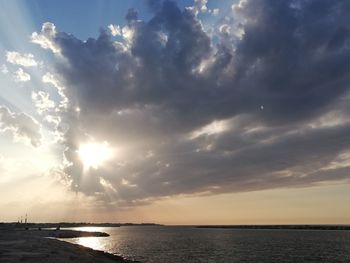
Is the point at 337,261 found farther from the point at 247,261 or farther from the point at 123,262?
the point at 123,262

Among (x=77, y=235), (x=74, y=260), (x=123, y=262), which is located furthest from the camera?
(x=77, y=235)

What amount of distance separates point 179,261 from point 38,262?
40.2 m

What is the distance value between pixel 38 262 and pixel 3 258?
11.2ft

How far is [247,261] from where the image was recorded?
76.4 m

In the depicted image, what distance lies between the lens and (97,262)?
157 ft

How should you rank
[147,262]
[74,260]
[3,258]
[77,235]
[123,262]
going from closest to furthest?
[3,258] → [74,260] → [123,262] → [147,262] → [77,235]

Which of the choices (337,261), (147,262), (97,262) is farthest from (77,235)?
(97,262)

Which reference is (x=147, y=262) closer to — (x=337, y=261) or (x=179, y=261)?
(x=179, y=261)

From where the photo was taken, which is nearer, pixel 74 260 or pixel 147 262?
pixel 74 260

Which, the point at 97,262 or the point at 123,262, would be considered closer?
the point at 97,262

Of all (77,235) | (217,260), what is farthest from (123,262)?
(77,235)

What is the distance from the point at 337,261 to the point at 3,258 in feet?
211

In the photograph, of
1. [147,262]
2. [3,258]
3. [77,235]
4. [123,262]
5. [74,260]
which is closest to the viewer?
[3,258]

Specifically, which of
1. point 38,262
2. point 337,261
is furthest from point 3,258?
point 337,261
